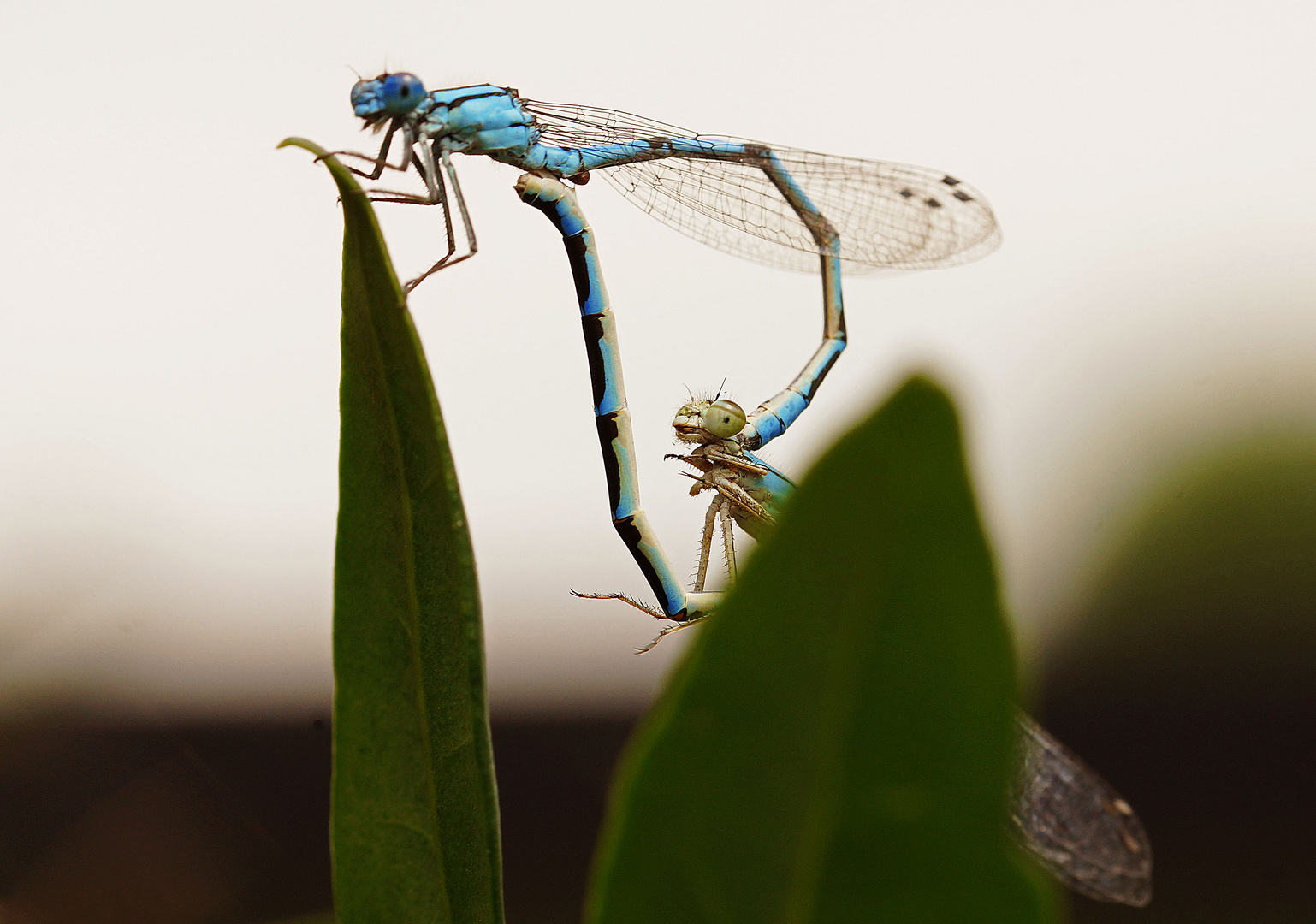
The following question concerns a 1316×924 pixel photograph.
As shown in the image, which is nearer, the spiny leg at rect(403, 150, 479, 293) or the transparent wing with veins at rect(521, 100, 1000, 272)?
the spiny leg at rect(403, 150, 479, 293)

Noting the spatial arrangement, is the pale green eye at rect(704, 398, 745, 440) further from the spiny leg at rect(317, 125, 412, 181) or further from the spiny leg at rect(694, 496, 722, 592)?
the spiny leg at rect(317, 125, 412, 181)

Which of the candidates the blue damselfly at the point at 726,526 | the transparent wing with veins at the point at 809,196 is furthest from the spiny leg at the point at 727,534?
the transparent wing with veins at the point at 809,196

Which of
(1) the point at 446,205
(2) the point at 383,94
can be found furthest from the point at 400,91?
(1) the point at 446,205

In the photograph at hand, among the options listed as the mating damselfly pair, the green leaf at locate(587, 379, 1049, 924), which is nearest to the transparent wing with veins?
the mating damselfly pair

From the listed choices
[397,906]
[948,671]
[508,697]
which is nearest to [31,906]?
[508,697]

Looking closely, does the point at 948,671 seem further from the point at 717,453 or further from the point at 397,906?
the point at 717,453
